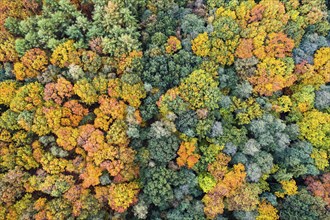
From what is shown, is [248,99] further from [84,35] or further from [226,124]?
[84,35]

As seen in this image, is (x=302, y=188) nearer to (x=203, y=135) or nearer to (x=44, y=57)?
(x=203, y=135)

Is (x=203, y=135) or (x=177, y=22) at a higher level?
(x=177, y=22)

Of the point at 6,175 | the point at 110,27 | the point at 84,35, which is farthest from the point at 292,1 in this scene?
the point at 6,175

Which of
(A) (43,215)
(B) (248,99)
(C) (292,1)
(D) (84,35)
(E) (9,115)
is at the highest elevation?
(C) (292,1)

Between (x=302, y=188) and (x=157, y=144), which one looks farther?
(x=302, y=188)

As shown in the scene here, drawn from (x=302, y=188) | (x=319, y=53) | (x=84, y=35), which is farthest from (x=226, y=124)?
(x=84, y=35)

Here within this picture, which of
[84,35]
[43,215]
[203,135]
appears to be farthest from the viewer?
[84,35]

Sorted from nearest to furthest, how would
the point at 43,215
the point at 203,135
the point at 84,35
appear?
1. the point at 43,215
2. the point at 203,135
3. the point at 84,35
